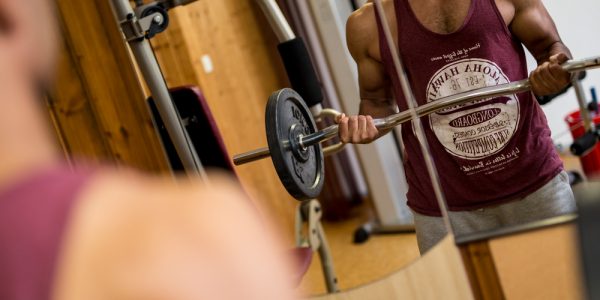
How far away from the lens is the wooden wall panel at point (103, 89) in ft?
5.81

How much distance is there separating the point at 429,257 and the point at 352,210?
1.06 ft

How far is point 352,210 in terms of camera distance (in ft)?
4.96

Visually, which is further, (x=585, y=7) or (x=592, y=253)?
(x=585, y=7)

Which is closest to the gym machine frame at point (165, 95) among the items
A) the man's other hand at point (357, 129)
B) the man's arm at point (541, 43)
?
the man's other hand at point (357, 129)

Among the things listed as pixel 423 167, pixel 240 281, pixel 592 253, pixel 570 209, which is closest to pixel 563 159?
pixel 570 209

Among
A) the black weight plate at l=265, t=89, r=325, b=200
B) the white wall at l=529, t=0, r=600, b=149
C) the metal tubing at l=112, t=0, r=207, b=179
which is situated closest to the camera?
the white wall at l=529, t=0, r=600, b=149

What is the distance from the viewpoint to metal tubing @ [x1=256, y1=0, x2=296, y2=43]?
55.4 inches

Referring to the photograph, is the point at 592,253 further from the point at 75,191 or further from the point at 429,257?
the point at 429,257

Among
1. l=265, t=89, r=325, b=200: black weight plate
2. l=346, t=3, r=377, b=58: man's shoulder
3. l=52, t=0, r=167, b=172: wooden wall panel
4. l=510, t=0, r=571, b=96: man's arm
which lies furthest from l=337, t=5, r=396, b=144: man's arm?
l=52, t=0, r=167, b=172: wooden wall panel

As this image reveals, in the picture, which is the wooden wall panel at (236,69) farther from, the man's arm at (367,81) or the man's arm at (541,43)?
the man's arm at (541,43)

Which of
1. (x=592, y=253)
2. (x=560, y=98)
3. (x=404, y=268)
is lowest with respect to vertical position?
(x=404, y=268)

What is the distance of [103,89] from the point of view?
1.83m

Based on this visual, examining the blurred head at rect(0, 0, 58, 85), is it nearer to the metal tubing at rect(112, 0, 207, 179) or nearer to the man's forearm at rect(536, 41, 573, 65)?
the man's forearm at rect(536, 41, 573, 65)

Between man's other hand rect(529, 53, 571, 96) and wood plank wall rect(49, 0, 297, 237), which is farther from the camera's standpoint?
wood plank wall rect(49, 0, 297, 237)
